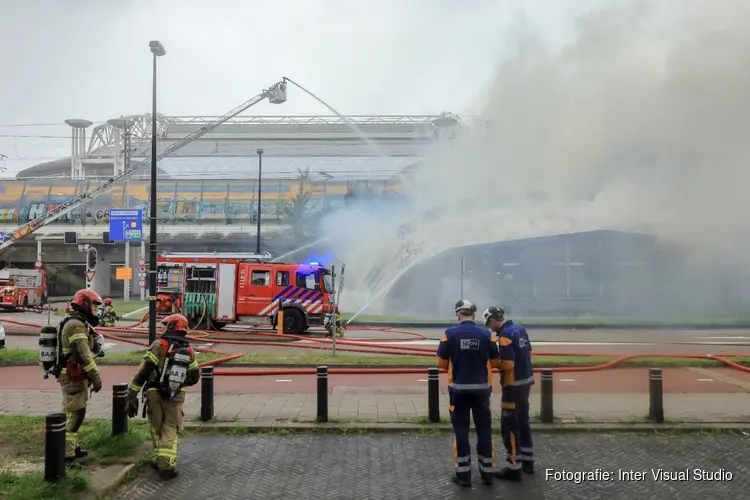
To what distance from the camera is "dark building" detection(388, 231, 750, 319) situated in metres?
26.9

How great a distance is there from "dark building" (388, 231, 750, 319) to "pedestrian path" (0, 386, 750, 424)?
1762cm

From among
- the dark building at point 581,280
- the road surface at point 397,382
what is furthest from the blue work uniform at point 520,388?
the dark building at point 581,280

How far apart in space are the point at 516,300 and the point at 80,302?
2524 centimetres

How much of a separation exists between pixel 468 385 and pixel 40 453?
4425 millimetres


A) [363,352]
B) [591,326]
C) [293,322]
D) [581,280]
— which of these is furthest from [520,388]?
[581,280]

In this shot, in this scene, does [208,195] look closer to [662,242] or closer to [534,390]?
[662,242]

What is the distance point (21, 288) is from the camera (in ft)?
88.9

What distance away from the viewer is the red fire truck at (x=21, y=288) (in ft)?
86.3

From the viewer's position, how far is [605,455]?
6.23m

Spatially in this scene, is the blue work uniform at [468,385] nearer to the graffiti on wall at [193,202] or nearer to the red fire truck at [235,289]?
the red fire truck at [235,289]

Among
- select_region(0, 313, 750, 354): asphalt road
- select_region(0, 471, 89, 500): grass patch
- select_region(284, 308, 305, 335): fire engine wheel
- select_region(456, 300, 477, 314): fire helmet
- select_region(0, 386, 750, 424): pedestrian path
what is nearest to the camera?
select_region(0, 471, 89, 500): grass patch

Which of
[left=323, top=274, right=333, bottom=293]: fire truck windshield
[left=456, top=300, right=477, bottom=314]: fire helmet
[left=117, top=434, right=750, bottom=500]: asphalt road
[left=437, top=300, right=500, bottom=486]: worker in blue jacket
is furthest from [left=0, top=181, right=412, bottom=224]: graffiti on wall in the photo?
[left=437, top=300, right=500, bottom=486]: worker in blue jacket

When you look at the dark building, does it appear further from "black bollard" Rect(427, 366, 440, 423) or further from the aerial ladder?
"black bollard" Rect(427, 366, 440, 423)

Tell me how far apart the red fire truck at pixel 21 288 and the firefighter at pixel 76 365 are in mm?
24957
